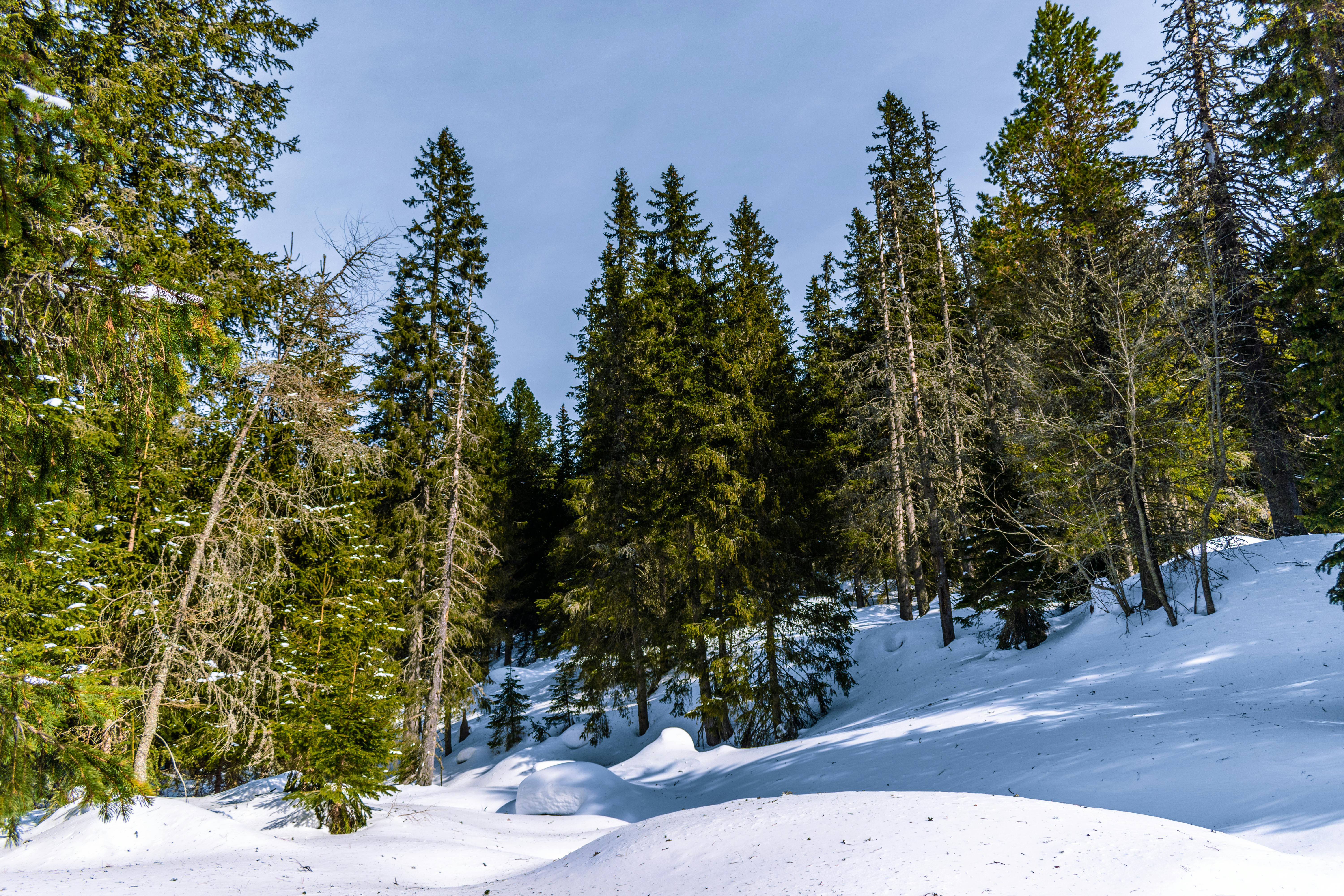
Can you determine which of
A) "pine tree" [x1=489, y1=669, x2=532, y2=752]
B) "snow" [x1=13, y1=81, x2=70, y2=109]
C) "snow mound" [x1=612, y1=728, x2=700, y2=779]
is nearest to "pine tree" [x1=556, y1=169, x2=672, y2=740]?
"snow mound" [x1=612, y1=728, x2=700, y2=779]

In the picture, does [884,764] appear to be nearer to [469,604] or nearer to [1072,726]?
[1072,726]

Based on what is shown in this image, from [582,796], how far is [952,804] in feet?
28.6

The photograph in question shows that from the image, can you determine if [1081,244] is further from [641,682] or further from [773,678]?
[641,682]

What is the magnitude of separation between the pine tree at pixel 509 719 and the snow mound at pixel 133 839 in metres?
14.0

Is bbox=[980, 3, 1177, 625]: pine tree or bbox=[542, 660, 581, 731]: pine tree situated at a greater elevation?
bbox=[980, 3, 1177, 625]: pine tree

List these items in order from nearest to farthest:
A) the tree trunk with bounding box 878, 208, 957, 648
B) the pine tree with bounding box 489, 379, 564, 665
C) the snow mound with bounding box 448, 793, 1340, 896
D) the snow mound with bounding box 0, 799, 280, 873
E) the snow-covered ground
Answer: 1. the snow mound with bounding box 448, 793, 1340, 896
2. the snow-covered ground
3. the snow mound with bounding box 0, 799, 280, 873
4. the tree trunk with bounding box 878, 208, 957, 648
5. the pine tree with bounding box 489, 379, 564, 665

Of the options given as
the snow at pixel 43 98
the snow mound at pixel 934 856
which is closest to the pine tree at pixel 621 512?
the snow mound at pixel 934 856

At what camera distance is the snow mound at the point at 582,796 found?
40.1 ft

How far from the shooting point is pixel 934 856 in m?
4.48

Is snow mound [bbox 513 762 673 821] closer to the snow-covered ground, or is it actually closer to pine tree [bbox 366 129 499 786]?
the snow-covered ground

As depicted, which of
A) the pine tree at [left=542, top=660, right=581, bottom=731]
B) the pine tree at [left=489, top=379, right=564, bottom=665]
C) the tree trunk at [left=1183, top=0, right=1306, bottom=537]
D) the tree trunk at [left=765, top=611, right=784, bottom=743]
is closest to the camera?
the tree trunk at [left=1183, top=0, right=1306, bottom=537]

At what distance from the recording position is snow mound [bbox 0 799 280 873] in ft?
25.5

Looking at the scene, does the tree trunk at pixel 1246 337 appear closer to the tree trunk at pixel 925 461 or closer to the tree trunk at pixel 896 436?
the tree trunk at pixel 925 461

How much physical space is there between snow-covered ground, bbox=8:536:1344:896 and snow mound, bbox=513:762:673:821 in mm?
48
